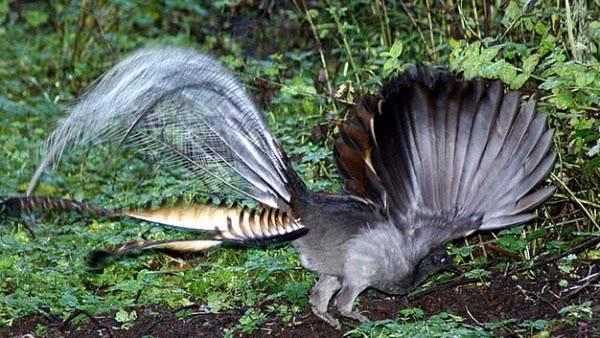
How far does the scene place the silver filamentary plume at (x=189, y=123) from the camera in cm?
483

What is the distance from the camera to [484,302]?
5469 mm

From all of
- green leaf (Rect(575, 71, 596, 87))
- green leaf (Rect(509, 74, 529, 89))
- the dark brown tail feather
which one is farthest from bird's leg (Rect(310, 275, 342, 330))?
green leaf (Rect(575, 71, 596, 87))

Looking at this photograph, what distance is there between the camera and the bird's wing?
16.5ft

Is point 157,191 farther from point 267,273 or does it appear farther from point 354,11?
point 354,11

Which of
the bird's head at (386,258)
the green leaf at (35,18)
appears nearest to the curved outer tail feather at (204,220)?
the bird's head at (386,258)

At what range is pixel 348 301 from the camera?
528 centimetres

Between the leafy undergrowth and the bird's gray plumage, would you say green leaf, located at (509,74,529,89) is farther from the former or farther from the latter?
the bird's gray plumage

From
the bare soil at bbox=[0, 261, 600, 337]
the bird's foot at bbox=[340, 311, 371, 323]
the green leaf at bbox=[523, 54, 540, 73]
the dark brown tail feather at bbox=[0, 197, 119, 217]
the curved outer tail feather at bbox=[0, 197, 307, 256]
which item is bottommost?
the bare soil at bbox=[0, 261, 600, 337]

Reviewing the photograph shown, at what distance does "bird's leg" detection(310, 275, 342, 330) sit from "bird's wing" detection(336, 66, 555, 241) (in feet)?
1.34

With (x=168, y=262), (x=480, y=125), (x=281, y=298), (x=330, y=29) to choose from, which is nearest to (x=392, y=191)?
(x=480, y=125)

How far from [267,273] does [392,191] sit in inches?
35.5

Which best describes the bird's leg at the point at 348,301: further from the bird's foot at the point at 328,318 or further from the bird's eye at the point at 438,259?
the bird's eye at the point at 438,259

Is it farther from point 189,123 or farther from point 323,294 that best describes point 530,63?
point 189,123

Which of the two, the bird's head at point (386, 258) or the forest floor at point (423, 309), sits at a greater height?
the bird's head at point (386, 258)
